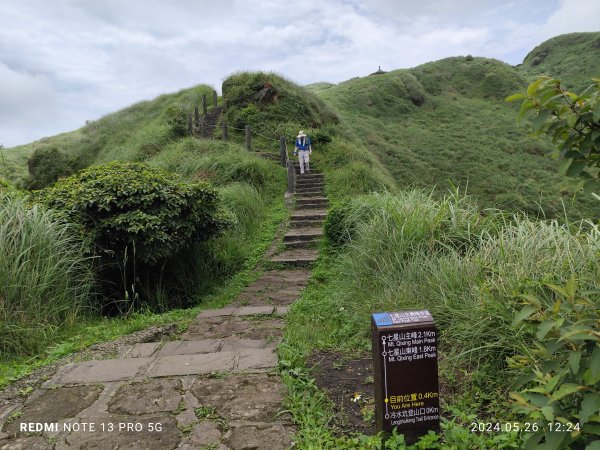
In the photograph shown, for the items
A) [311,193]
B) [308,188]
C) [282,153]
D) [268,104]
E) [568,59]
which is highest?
[568,59]

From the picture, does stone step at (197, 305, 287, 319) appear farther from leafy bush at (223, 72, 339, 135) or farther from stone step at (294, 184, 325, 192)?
leafy bush at (223, 72, 339, 135)

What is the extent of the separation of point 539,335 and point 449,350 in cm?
212

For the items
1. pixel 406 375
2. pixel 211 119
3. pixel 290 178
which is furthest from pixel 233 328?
pixel 211 119

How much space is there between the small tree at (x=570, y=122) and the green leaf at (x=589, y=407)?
791mm

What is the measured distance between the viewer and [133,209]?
19.3 feet

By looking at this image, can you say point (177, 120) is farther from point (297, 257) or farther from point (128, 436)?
point (128, 436)

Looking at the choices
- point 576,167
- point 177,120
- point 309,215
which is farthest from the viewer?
point 177,120

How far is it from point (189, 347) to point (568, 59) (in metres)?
57.9

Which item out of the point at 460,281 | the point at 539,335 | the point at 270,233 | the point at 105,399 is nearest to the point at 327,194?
the point at 270,233

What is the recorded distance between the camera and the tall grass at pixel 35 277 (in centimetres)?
405

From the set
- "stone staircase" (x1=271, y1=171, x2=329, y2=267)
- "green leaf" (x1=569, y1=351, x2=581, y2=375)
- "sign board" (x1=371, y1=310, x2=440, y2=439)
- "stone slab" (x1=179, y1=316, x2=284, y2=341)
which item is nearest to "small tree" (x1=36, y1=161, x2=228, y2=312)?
"stone slab" (x1=179, y1=316, x2=284, y2=341)

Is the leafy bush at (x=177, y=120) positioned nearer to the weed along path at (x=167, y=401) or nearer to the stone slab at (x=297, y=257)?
the stone slab at (x=297, y=257)

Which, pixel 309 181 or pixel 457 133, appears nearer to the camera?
pixel 309 181

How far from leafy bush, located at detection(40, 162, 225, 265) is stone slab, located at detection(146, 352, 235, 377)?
84.9 inches
